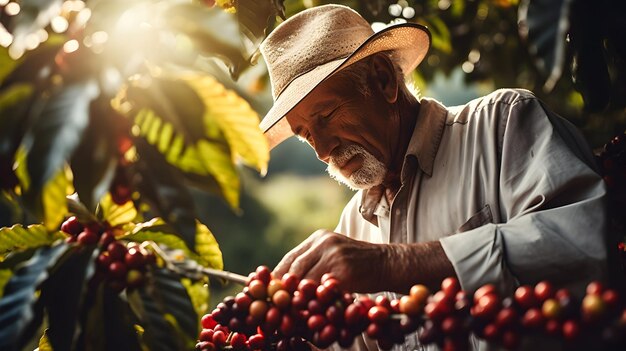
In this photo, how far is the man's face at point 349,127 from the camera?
1.78m

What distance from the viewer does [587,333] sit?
2.46ft

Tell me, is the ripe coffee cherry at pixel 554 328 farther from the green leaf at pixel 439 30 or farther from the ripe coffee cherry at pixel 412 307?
the green leaf at pixel 439 30

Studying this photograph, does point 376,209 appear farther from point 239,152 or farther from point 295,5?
point 239,152

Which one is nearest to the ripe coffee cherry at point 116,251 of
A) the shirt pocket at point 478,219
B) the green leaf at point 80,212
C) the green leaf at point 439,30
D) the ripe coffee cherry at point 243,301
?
the green leaf at point 80,212

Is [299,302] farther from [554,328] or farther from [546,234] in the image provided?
[546,234]

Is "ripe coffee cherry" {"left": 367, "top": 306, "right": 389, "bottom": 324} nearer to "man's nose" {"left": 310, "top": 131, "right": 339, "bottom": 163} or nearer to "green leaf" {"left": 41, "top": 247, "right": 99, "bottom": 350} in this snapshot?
"green leaf" {"left": 41, "top": 247, "right": 99, "bottom": 350}

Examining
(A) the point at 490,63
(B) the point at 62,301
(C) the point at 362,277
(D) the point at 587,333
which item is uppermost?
(D) the point at 587,333

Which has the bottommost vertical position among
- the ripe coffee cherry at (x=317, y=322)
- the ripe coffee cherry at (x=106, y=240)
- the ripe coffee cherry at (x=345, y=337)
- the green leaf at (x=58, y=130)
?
the ripe coffee cherry at (x=345, y=337)

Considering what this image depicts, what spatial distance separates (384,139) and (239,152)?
3.29ft

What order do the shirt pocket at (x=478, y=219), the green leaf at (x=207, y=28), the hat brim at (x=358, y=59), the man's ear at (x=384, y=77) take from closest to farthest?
the green leaf at (x=207, y=28)
the shirt pocket at (x=478, y=219)
the hat brim at (x=358, y=59)
the man's ear at (x=384, y=77)

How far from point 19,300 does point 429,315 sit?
1.95 ft

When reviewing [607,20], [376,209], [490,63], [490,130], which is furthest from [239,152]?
[490,63]

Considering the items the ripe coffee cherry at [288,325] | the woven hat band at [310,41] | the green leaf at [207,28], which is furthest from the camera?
the woven hat band at [310,41]

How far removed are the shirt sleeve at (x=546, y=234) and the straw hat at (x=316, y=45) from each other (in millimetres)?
580
